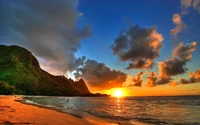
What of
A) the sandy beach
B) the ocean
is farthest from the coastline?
the ocean

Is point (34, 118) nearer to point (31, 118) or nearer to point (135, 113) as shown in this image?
point (31, 118)

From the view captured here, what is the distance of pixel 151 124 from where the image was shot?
75.8ft

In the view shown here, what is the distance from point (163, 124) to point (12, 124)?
19.5 meters

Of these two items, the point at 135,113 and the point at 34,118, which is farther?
the point at 135,113

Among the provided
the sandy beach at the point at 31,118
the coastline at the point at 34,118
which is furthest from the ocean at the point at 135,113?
the sandy beach at the point at 31,118

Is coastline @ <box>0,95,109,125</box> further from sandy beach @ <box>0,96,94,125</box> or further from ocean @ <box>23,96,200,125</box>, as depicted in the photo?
ocean @ <box>23,96,200,125</box>

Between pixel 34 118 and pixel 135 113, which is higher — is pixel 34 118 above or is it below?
above

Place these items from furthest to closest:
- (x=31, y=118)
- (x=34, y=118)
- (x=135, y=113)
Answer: (x=135, y=113) → (x=34, y=118) → (x=31, y=118)

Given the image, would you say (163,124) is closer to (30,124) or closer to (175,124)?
(175,124)

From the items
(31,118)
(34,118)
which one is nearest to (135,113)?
(34,118)

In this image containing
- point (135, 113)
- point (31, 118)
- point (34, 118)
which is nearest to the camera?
point (31, 118)

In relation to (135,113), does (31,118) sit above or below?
above

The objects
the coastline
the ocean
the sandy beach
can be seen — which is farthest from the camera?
the ocean

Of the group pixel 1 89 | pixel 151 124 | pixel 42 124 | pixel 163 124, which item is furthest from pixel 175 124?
pixel 1 89
